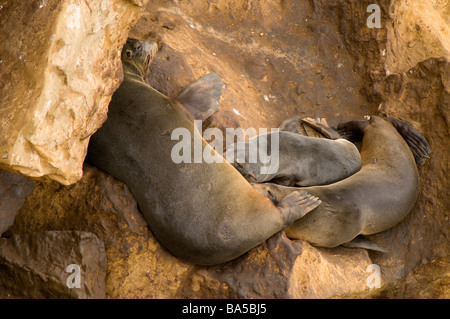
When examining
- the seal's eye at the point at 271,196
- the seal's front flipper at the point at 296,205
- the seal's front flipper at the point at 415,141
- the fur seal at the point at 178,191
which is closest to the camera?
the fur seal at the point at 178,191

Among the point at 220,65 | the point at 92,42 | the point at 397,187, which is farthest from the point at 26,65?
the point at 397,187

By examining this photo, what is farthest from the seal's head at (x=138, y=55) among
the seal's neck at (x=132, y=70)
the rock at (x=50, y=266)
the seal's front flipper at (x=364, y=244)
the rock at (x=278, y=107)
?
the seal's front flipper at (x=364, y=244)

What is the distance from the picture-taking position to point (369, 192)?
175 inches

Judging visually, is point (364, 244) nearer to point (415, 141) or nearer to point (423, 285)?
point (423, 285)

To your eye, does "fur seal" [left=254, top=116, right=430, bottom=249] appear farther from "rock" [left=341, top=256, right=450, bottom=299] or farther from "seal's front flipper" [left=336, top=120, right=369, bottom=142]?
"rock" [left=341, top=256, right=450, bottom=299]

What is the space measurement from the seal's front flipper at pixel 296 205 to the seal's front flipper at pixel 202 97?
104cm

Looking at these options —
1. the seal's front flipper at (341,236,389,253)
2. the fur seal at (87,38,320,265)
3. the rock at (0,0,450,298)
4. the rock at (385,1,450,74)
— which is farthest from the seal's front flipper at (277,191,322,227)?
the rock at (385,1,450,74)

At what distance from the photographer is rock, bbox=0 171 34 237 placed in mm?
3213

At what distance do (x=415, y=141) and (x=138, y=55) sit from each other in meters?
2.82

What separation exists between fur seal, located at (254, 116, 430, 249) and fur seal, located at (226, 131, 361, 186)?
0.17 metres

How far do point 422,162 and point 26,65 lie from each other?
3801mm

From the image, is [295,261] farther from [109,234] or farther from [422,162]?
[422,162]

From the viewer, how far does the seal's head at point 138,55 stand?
4.36 metres

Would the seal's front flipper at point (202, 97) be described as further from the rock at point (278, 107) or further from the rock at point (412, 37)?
the rock at point (412, 37)
